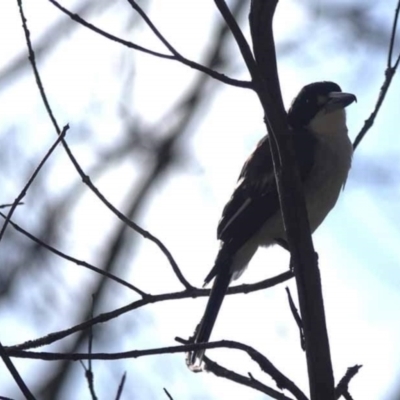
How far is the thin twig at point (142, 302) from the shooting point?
2.60 metres

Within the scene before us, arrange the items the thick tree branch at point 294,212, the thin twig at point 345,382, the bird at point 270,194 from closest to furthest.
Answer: the thick tree branch at point 294,212 < the thin twig at point 345,382 < the bird at point 270,194

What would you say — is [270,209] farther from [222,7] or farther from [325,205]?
[222,7]

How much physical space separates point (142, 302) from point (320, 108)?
2.50 meters

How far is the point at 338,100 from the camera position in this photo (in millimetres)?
5004

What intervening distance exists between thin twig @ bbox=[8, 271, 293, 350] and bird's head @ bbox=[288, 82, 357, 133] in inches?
69.8

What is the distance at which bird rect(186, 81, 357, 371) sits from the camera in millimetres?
4449

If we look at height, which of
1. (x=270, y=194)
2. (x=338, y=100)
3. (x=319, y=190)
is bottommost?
(x=319, y=190)

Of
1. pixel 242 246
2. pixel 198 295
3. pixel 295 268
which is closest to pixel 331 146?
pixel 242 246

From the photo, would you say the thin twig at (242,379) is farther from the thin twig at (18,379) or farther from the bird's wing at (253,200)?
the bird's wing at (253,200)

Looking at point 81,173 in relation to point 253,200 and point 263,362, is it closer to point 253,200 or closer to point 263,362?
point 263,362

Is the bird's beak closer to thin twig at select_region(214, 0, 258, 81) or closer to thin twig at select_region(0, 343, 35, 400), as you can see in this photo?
thin twig at select_region(214, 0, 258, 81)

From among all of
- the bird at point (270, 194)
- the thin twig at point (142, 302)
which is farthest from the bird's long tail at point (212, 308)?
the thin twig at point (142, 302)

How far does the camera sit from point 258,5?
2406mm

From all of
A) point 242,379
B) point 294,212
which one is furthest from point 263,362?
point 294,212
